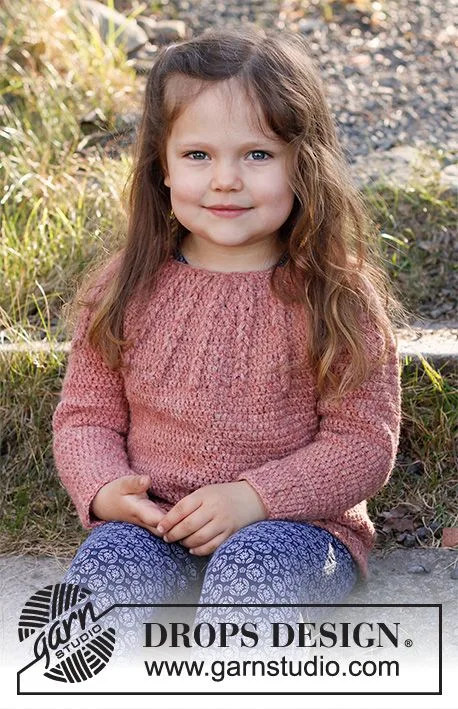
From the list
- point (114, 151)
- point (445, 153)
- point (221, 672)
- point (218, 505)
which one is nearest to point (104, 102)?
point (114, 151)

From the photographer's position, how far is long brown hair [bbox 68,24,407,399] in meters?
2.54

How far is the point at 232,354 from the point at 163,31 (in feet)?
10.5

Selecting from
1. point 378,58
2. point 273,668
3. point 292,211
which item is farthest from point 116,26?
point 273,668

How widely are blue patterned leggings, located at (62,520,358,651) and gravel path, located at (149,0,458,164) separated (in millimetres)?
1983

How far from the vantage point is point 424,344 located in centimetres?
335

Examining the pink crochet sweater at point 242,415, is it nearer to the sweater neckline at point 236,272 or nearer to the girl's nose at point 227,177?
the sweater neckline at point 236,272

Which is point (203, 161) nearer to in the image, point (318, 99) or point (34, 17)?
point (318, 99)

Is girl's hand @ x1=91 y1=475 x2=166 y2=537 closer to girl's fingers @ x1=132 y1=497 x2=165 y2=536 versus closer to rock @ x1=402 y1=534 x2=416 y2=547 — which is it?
girl's fingers @ x1=132 y1=497 x2=165 y2=536

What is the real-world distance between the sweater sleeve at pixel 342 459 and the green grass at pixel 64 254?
1.81 feet

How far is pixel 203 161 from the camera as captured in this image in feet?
8.43

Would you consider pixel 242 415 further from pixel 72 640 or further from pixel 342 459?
pixel 72 640

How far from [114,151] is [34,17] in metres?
1.06

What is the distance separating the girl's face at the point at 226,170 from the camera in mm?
2514

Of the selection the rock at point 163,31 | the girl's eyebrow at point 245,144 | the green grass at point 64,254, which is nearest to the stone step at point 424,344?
the green grass at point 64,254
